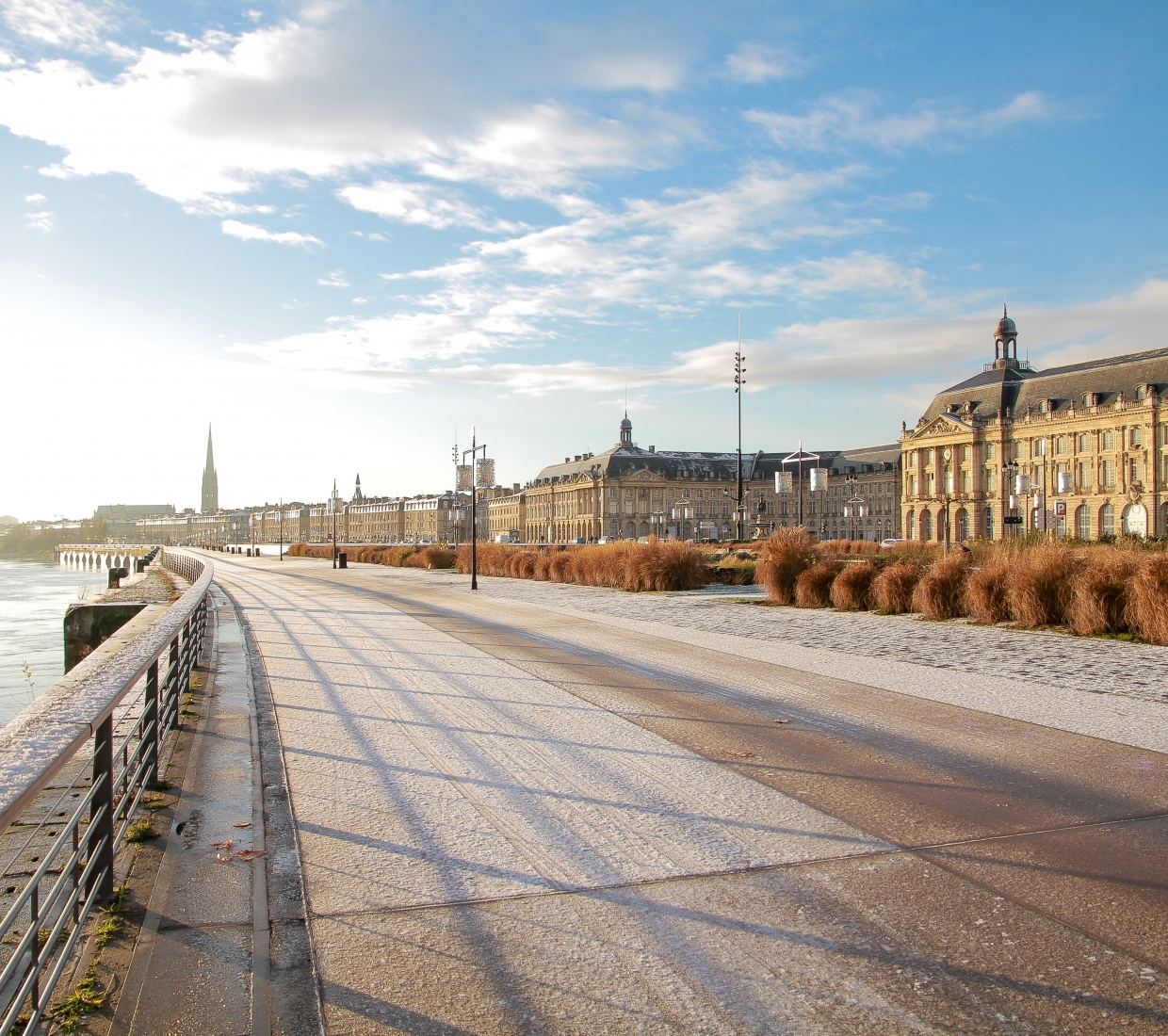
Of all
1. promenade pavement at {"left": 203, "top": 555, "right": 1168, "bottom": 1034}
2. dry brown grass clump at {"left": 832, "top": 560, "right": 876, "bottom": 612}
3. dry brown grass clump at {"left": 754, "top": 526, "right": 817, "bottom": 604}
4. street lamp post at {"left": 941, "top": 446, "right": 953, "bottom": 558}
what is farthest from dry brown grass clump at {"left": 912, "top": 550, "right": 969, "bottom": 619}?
street lamp post at {"left": 941, "top": 446, "right": 953, "bottom": 558}

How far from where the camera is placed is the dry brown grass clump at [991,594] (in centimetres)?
1631

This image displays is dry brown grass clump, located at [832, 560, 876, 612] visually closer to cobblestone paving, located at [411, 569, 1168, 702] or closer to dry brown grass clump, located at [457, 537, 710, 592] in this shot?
cobblestone paving, located at [411, 569, 1168, 702]

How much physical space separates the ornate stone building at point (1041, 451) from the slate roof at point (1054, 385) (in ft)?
0.39

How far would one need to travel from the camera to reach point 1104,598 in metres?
14.3

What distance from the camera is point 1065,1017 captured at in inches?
123

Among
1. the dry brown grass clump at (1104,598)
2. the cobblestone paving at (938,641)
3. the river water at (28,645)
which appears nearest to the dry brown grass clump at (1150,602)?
the dry brown grass clump at (1104,598)

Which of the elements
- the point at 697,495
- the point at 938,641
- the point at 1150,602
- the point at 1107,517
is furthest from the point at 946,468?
the point at 938,641

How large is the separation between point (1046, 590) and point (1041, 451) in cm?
5233

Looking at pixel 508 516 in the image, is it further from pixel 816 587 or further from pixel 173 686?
pixel 173 686

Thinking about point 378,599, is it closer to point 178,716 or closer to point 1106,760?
point 178,716

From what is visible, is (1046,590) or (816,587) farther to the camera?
(816,587)

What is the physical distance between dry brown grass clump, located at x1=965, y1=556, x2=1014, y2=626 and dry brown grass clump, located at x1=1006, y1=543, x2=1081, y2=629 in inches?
24.6

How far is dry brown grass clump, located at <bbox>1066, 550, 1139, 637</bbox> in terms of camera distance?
14.2m

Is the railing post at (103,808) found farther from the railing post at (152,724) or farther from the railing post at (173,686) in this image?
the railing post at (173,686)
